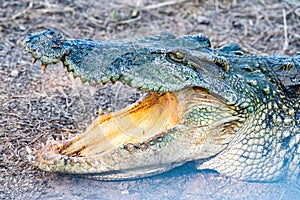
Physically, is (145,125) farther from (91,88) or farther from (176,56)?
(91,88)

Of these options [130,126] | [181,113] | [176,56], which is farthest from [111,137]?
[176,56]

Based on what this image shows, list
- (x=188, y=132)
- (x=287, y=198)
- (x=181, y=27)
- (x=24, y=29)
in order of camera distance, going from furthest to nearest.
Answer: (x=181, y=27)
(x=24, y=29)
(x=287, y=198)
(x=188, y=132)

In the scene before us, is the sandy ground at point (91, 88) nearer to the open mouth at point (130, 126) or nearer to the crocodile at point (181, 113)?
the crocodile at point (181, 113)

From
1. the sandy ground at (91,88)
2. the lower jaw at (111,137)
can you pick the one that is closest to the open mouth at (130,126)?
the lower jaw at (111,137)

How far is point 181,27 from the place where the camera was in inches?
214

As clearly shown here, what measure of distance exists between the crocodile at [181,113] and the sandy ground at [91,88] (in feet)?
0.37

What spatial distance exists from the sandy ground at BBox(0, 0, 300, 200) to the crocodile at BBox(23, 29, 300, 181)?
0.11m

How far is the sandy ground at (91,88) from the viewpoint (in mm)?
3277

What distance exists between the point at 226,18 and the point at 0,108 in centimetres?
274

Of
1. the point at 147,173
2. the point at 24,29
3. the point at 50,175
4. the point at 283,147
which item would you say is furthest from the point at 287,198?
the point at 24,29

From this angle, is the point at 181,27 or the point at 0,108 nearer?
the point at 0,108

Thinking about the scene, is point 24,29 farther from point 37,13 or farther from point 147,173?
point 147,173

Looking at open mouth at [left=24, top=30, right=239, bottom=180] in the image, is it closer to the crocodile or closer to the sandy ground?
the crocodile

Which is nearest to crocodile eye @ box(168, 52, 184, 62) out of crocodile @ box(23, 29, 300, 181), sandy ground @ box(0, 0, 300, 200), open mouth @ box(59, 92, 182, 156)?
crocodile @ box(23, 29, 300, 181)
